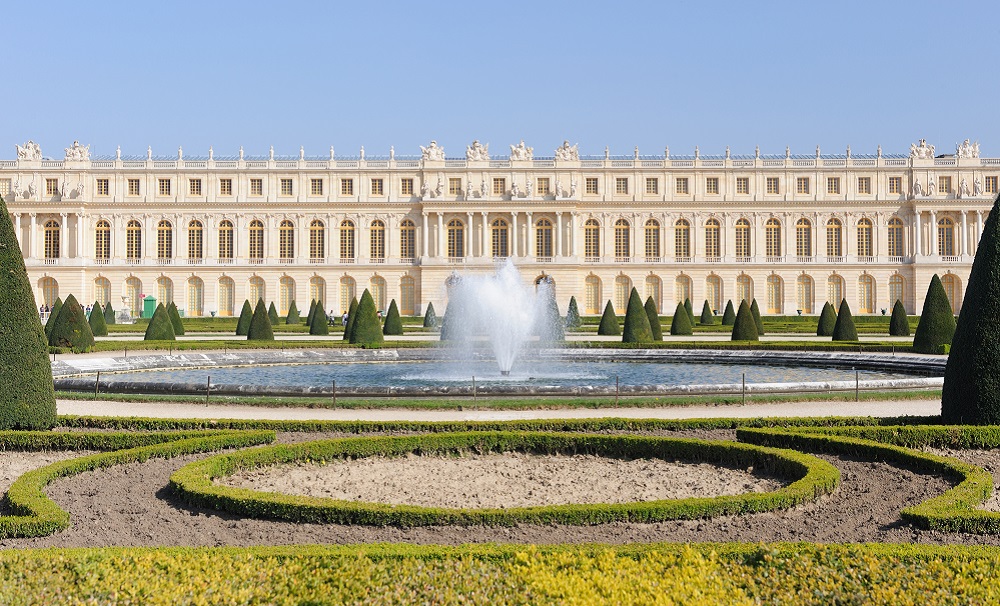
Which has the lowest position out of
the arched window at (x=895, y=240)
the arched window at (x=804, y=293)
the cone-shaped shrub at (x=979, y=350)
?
the cone-shaped shrub at (x=979, y=350)

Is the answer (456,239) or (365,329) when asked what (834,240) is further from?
(365,329)

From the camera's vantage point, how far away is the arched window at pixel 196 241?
53.4 meters

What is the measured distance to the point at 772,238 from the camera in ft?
174

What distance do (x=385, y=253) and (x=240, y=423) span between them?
43.5 m

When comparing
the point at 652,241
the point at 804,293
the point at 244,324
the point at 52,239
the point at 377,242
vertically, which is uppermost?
the point at 52,239

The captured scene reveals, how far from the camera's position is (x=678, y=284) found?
53.1 meters

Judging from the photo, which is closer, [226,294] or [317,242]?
[226,294]

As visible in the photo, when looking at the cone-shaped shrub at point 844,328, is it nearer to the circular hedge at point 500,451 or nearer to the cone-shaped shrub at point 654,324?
the cone-shaped shrub at point 654,324

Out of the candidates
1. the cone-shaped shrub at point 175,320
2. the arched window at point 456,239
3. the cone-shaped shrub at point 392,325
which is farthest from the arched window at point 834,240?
the cone-shaped shrub at point 175,320

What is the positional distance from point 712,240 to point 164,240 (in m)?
32.1

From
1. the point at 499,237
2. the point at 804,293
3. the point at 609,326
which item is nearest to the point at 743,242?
the point at 804,293

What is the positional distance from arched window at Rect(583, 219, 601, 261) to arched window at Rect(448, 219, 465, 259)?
714 centimetres

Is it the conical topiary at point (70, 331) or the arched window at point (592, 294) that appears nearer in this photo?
the conical topiary at point (70, 331)

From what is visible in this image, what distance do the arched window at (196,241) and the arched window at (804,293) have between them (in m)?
34.8
